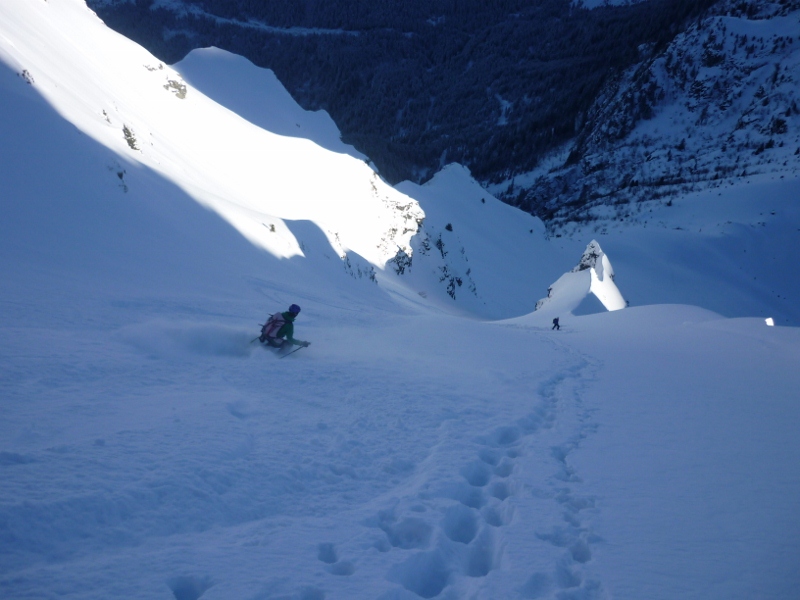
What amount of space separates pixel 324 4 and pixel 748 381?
17494 centimetres

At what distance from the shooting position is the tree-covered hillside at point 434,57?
93.9m

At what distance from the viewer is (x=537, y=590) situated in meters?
2.69

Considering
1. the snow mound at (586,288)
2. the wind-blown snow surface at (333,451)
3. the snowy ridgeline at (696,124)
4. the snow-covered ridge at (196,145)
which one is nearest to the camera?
the wind-blown snow surface at (333,451)

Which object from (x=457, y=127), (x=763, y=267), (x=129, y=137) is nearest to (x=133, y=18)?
(x=457, y=127)

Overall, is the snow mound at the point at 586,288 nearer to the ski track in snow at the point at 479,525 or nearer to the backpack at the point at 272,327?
the backpack at the point at 272,327

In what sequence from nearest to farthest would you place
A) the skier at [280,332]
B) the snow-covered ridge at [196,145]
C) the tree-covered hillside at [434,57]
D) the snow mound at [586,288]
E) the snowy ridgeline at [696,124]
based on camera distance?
1. the skier at [280,332]
2. the snow-covered ridge at [196,145]
3. the snow mound at [586,288]
4. the snowy ridgeline at [696,124]
5. the tree-covered hillside at [434,57]

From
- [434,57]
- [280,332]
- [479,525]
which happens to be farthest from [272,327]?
[434,57]

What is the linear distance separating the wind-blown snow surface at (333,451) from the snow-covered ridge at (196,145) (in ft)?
12.5

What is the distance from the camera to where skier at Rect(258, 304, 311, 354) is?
6.84 m

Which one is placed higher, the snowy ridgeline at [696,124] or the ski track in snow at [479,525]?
the snowy ridgeline at [696,124]

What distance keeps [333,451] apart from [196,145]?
23.5m

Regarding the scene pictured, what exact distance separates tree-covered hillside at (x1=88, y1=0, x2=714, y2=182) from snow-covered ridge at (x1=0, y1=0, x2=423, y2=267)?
4792 cm

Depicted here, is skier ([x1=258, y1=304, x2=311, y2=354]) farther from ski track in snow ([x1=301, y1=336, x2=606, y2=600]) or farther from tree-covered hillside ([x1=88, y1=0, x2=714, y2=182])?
tree-covered hillside ([x1=88, y1=0, x2=714, y2=182])

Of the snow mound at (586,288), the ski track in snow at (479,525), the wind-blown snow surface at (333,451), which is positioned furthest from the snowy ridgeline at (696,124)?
the ski track in snow at (479,525)
